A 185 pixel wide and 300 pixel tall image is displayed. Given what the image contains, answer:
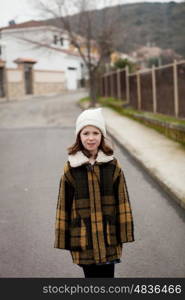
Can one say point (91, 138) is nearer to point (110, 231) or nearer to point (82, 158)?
point (82, 158)

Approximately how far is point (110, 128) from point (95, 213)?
14.0m

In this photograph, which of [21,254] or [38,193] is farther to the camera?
[38,193]

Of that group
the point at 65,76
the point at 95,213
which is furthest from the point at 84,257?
the point at 65,76

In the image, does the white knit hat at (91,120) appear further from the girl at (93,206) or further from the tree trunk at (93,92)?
the tree trunk at (93,92)

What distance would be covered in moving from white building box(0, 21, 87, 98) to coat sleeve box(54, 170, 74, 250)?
1606 inches

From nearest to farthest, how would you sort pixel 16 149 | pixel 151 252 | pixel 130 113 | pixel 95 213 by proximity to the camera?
pixel 95 213, pixel 151 252, pixel 16 149, pixel 130 113

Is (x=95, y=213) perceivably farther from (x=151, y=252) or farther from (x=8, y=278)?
(x=151, y=252)

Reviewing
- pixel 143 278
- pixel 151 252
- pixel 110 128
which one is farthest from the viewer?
pixel 110 128

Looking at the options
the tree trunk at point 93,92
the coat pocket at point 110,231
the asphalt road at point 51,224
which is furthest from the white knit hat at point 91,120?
the tree trunk at point 93,92

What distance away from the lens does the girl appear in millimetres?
3424

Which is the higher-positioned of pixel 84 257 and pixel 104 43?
pixel 104 43

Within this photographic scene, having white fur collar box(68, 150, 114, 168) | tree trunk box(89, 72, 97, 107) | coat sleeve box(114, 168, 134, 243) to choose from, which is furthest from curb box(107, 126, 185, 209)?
tree trunk box(89, 72, 97, 107)

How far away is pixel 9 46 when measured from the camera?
5994cm

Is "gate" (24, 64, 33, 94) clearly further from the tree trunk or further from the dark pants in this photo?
the dark pants
